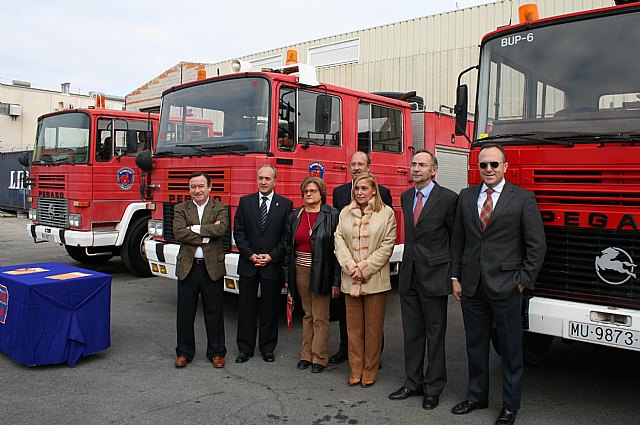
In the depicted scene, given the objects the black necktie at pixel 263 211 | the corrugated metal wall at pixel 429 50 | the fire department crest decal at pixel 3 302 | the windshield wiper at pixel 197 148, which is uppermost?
the corrugated metal wall at pixel 429 50

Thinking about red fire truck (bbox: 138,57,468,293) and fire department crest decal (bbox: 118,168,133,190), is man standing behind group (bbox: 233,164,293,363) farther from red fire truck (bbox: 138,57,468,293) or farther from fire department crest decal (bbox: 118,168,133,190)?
fire department crest decal (bbox: 118,168,133,190)

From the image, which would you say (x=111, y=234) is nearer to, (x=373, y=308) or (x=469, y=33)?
(x=373, y=308)

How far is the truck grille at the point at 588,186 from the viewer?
12.6 feet

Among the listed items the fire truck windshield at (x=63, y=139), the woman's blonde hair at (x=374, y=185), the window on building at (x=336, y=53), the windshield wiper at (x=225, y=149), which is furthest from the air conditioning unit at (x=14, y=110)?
the woman's blonde hair at (x=374, y=185)

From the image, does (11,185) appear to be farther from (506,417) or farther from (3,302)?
(506,417)

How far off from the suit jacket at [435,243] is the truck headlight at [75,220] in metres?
6.18

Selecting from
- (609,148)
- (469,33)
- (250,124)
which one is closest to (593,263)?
(609,148)

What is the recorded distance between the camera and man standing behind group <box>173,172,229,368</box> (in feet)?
17.2

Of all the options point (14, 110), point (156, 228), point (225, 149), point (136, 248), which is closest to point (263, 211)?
point (225, 149)

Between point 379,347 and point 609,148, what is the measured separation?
2262mm

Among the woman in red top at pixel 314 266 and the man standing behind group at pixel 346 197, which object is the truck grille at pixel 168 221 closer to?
the woman in red top at pixel 314 266

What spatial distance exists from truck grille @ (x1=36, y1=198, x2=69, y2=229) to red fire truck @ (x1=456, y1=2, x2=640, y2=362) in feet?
22.2

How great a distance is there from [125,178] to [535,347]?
6601mm

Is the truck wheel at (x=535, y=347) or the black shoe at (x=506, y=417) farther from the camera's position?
the truck wheel at (x=535, y=347)
